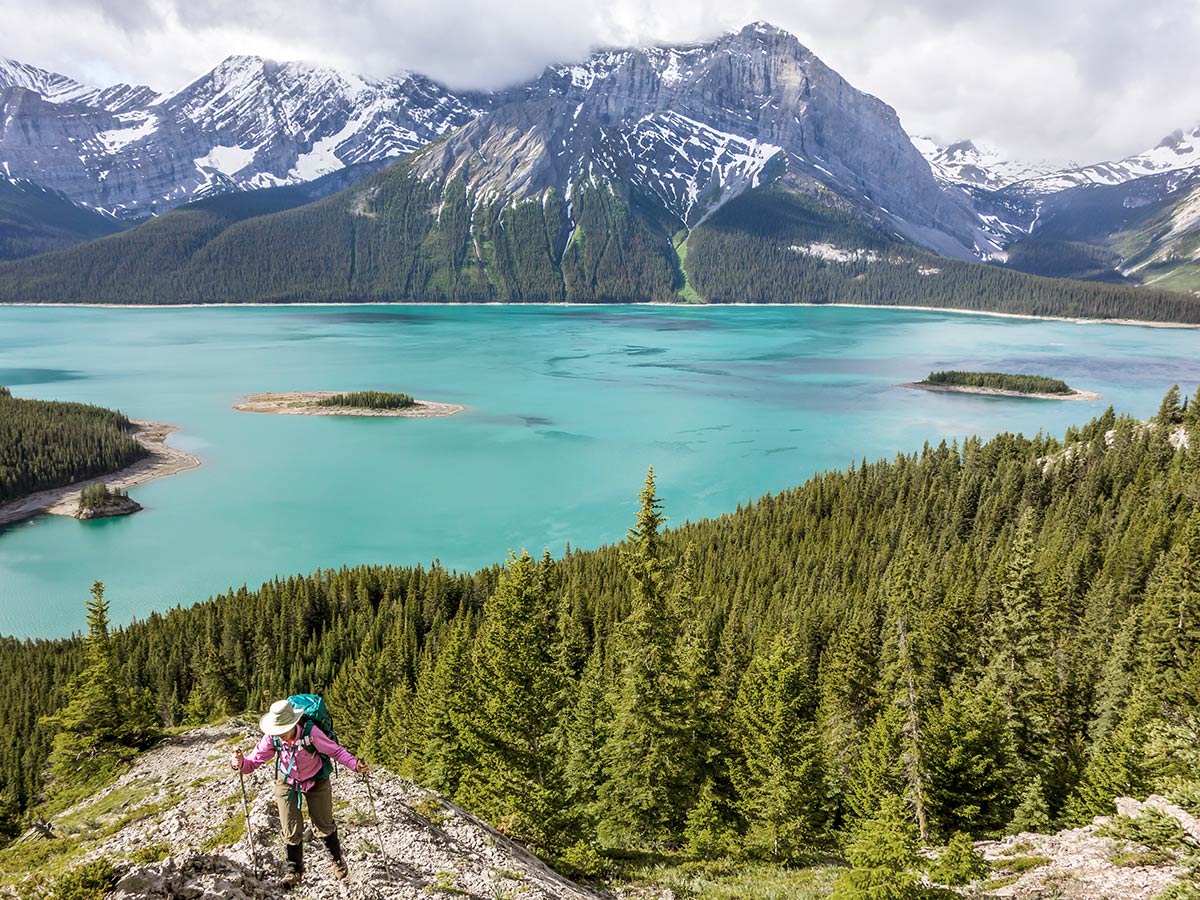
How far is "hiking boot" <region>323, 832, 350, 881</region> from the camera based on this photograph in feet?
40.1

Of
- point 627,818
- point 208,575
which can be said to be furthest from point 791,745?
point 208,575

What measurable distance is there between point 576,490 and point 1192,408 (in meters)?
77.9

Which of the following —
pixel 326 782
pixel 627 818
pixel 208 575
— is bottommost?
pixel 208 575

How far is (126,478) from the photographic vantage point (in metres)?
101

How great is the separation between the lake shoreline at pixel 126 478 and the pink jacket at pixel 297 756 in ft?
326

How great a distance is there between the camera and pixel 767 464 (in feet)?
358

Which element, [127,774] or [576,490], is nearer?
[127,774]

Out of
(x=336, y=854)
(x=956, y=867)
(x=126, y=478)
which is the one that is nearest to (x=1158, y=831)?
(x=956, y=867)

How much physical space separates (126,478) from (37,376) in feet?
291

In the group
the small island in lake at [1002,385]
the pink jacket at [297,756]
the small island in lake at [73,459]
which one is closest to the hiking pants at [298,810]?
the pink jacket at [297,756]

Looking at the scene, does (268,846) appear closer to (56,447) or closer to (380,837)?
(380,837)

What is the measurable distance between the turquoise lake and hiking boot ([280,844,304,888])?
212ft

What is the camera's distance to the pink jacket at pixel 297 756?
10945 mm

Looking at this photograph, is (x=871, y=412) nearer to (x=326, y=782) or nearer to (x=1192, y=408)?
(x=1192, y=408)
